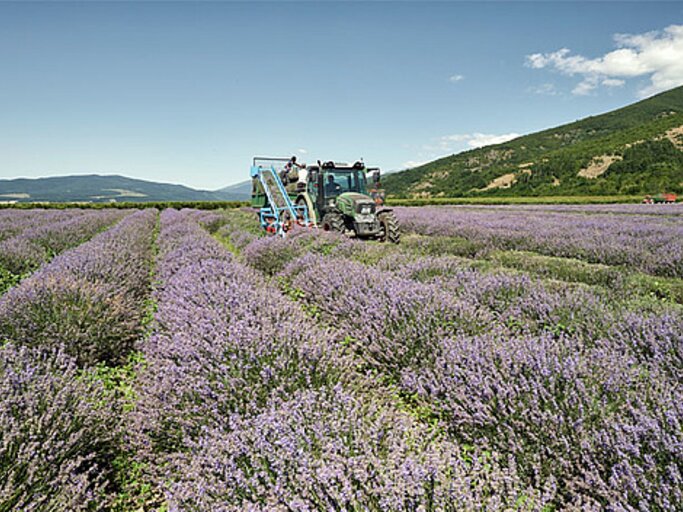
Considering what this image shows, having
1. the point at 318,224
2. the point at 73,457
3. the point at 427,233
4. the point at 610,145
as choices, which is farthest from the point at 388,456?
the point at 610,145

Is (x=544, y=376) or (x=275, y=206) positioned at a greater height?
(x=275, y=206)

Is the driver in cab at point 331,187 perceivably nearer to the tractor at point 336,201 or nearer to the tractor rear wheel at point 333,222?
the tractor at point 336,201

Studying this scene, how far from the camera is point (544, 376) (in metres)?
2.02

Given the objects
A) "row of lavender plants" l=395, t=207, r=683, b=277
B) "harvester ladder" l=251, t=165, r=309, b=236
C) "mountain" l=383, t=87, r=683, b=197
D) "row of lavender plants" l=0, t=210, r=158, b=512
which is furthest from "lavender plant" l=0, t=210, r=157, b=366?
"mountain" l=383, t=87, r=683, b=197

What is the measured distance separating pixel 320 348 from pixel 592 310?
2323 millimetres

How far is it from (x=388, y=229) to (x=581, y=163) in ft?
162

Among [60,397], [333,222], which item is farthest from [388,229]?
[60,397]

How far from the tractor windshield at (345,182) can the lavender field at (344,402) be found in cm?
690

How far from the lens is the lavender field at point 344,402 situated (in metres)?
1.39

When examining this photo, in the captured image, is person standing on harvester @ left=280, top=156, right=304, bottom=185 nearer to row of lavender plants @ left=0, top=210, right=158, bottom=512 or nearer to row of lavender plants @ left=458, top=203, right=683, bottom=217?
row of lavender plants @ left=0, top=210, right=158, bottom=512

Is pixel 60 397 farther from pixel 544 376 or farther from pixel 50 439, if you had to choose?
pixel 544 376

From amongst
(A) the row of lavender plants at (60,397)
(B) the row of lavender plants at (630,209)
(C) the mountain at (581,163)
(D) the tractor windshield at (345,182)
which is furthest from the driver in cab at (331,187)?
(C) the mountain at (581,163)

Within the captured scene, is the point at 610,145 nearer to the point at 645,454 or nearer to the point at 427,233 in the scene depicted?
the point at 427,233

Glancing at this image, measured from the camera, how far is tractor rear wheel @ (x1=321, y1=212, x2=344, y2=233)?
9933 millimetres
